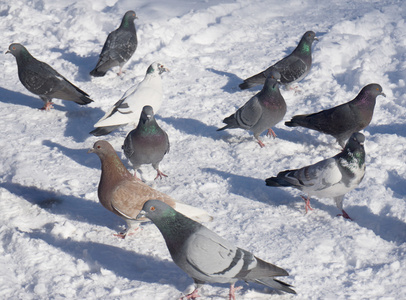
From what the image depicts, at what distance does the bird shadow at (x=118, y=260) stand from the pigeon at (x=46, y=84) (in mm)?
2753

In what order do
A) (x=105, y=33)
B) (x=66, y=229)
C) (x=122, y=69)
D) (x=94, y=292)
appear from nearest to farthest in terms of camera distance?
(x=94, y=292)
(x=66, y=229)
(x=122, y=69)
(x=105, y=33)

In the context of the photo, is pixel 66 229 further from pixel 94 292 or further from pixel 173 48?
pixel 173 48

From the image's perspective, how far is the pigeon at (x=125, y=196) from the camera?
470 cm

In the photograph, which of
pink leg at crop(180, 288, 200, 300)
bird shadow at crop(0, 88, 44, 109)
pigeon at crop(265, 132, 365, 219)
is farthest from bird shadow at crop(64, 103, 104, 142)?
pink leg at crop(180, 288, 200, 300)

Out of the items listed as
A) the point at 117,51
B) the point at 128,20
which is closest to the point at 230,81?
the point at 117,51

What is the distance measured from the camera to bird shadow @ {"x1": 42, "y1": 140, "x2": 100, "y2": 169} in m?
6.16

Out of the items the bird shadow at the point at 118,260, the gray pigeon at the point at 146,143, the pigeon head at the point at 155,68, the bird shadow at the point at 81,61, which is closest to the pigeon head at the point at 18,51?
the bird shadow at the point at 81,61

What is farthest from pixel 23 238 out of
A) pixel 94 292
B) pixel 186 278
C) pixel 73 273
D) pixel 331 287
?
pixel 331 287

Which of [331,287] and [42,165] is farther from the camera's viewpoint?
[42,165]

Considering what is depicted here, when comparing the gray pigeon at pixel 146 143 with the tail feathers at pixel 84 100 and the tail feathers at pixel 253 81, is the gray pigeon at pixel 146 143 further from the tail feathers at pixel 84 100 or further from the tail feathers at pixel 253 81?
the tail feathers at pixel 253 81

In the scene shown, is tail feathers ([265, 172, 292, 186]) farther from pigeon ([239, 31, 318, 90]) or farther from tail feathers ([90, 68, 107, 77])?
tail feathers ([90, 68, 107, 77])

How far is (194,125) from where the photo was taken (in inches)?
276

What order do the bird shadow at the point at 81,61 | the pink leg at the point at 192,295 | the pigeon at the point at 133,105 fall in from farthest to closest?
the bird shadow at the point at 81,61, the pigeon at the point at 133,105, the pink leg at the point at 192,295

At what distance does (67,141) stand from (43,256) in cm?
241
